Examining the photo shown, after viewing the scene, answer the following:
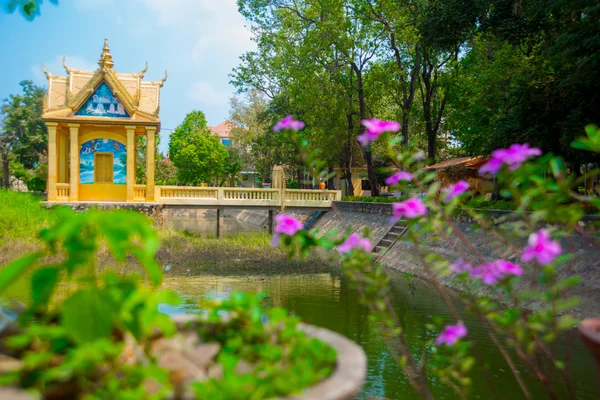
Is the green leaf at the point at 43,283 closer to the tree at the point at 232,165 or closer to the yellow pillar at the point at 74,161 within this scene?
the yellow pillar at the point at 74,161

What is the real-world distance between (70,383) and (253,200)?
21.5 m

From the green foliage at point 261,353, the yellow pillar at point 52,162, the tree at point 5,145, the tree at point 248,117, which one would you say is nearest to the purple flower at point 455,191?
the green foliage at point 261,353

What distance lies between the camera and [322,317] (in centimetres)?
927

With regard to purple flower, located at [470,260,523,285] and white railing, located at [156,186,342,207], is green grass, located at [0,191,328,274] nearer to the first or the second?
white railing, located at [156,186,342,207]

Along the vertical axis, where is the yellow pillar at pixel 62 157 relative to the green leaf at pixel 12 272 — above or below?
above

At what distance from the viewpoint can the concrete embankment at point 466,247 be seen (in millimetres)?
4454

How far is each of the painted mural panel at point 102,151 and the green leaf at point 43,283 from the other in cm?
2086

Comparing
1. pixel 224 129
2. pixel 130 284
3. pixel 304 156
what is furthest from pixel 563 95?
pixel 224 129

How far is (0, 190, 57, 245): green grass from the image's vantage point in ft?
48.8

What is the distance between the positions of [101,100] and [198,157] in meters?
23.5

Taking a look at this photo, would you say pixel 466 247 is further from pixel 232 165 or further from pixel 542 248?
pixel 232 165

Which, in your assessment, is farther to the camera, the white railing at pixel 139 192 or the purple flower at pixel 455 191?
the white railing at pixel 139 192

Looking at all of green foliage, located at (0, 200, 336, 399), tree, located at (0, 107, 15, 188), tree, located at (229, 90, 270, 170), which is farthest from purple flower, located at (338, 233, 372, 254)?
tree, located at (0, 107, 15, 188)

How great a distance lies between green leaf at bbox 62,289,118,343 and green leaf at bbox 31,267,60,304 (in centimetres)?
9
